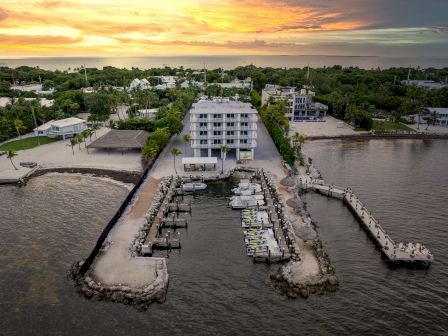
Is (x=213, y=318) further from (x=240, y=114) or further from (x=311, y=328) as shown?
(x=240, y=114)

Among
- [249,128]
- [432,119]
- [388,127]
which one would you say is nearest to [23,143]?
[249,128]

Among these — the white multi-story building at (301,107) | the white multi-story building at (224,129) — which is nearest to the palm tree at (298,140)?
the white multi-story building at (224,129)

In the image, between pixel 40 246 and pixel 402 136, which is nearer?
pixel 40 246

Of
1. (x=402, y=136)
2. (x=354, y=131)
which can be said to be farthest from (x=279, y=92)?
(x=402, y=136)

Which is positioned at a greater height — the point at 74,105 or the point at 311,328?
the point at 74,105

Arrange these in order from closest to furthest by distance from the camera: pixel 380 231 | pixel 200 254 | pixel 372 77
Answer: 1. pixel 200 254
2. pixel 380 231
3. pixel 372 77

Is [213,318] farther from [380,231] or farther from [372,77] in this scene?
[372,77]

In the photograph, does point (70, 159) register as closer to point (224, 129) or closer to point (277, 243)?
point (224, 129)

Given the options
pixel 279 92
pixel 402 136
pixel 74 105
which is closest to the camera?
pixel 402 136
